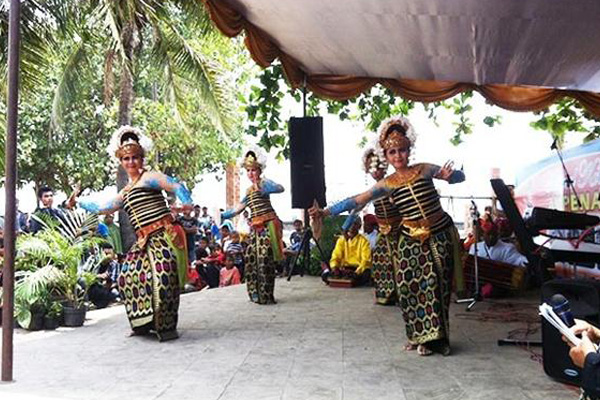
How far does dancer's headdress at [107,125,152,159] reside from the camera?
5.42 m

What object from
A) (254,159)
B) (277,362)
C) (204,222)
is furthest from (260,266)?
(204,222)

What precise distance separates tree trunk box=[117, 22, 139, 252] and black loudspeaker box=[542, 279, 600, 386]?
816cm

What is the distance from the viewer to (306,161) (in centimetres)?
887

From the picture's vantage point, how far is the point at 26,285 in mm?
5914

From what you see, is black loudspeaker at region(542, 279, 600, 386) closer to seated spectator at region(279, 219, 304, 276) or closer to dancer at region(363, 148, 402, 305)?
dancer at region(363, 148, 402, 305)

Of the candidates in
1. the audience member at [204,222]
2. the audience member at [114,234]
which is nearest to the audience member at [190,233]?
the audience member at [114,234]

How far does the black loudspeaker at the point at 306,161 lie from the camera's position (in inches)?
343

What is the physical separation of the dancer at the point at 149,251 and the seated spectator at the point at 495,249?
467 cm

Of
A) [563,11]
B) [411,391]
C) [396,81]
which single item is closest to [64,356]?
[411,391]

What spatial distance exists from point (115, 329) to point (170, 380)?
216cm

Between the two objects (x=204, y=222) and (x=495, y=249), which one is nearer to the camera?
(x=495, y=249)

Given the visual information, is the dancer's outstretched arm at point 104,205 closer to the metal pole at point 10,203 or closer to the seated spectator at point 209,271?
the metal pole at point 10,203

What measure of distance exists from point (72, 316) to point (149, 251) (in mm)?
1435

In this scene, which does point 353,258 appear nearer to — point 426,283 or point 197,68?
point 426,283
